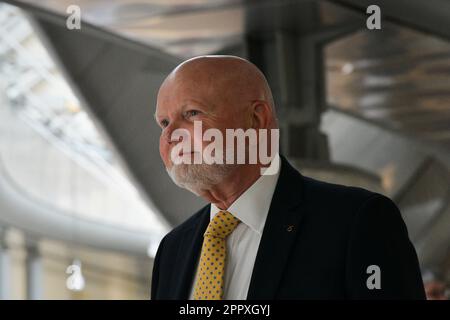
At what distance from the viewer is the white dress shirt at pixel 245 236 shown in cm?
187

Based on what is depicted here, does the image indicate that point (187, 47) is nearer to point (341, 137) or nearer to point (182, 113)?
point (341, 137)

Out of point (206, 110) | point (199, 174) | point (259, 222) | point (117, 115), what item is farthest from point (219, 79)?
point (117, 115)

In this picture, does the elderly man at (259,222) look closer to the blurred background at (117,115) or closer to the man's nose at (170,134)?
the man's nose at (170,134)

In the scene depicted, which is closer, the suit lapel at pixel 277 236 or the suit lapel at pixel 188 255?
the suit lapel at pixel 277 236

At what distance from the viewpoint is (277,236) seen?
1.83 m

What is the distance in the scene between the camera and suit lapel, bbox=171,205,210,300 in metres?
1.92

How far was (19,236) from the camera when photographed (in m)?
10.2

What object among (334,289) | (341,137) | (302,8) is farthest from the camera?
(341,137)

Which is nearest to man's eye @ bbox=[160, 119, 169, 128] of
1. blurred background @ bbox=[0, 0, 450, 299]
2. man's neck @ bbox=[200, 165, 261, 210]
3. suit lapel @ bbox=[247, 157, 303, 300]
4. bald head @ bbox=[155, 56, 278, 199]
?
bald head @ bbox=[155, 56, 278, 199]

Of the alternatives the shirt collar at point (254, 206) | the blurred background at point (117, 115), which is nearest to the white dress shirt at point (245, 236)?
the shirt collar at point (254, 206)

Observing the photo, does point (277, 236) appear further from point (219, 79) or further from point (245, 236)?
point (219, 79)

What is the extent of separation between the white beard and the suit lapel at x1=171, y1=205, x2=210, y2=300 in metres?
0.13
